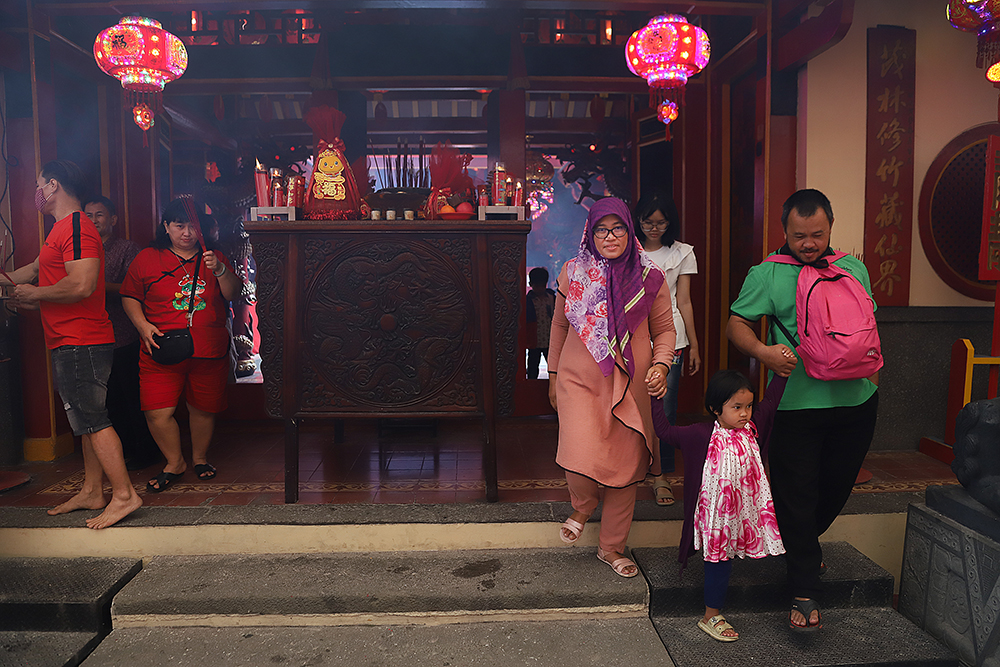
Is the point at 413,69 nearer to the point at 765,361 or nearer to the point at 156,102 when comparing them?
the point at 156,102

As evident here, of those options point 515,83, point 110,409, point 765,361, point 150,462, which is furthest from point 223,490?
point 515,83

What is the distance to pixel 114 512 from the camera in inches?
129

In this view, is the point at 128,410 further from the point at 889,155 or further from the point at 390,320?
the point at 889,155

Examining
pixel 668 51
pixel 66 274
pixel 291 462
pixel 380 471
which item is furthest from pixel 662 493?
pixel 66 274

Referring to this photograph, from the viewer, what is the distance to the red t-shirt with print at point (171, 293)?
3.89 metres

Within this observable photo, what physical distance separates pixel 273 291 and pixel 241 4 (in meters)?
2.28

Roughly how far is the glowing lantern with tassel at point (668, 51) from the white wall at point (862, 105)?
0.90 metres

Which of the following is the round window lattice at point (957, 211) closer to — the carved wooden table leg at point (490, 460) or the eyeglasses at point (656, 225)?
the eyeglasses at point (656, 225)

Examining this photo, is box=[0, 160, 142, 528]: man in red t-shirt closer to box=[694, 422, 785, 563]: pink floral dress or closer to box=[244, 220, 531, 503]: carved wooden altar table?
box=[244, 220, 531, 503]: carved wooden altar table

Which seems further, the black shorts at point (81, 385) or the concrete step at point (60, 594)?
the black shorts at point (81, 385)

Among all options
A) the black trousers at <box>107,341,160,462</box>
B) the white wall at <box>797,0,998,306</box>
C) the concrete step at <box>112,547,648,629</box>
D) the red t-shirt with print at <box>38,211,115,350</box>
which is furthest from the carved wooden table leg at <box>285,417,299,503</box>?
the white wall at <box>797,0,998,306</box>

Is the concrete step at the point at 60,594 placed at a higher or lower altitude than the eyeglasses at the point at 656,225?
lower

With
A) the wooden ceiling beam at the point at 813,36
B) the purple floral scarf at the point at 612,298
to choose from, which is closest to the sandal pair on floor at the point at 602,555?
the purple floral scarf at the point at 612,298

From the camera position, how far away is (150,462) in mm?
4344
